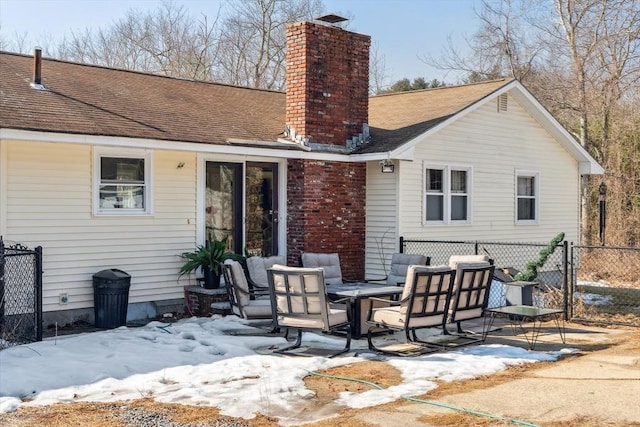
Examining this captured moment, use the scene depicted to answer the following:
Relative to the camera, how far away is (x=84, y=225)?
11.1 metres

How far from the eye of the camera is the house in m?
10.9

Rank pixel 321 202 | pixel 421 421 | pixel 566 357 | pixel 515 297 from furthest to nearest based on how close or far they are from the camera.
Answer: pixel 321 202 < pixel 515 297 < pixel 566 357 < pixel 421 421

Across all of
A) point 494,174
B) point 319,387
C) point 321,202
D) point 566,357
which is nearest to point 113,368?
point 319,387

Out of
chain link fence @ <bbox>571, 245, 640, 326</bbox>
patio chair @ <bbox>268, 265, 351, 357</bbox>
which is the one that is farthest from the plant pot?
chain link fence @ <bbox>571, 245, 640, 326</bbox>

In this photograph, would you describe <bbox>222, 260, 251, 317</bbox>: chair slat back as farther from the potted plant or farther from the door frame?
the door frame

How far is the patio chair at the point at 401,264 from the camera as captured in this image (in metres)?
12.1

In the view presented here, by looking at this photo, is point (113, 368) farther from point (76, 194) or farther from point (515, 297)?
point (515, 297)

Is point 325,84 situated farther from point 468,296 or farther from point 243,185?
point 468,296

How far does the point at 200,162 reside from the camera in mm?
12539

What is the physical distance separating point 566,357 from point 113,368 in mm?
5272

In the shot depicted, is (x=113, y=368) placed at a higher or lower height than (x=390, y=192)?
lower

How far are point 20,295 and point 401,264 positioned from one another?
5894mm

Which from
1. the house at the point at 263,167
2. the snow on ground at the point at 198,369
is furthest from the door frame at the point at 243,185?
the snow on ground at the point at 198,369

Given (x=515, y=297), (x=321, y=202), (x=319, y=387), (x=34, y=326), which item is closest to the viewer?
(x=319, y=387)
